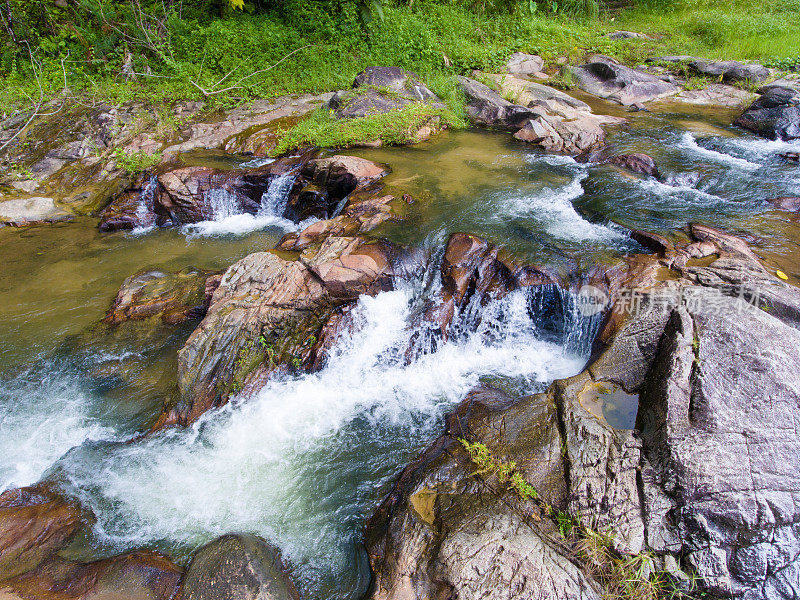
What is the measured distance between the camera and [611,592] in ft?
10.8

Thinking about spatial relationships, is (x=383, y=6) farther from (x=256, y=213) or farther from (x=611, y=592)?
(x=611, y=592)

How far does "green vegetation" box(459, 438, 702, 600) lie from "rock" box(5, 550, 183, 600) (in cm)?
309

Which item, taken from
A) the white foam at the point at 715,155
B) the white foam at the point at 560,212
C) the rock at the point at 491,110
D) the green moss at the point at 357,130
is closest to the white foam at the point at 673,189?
the white foam at the point at 560,212

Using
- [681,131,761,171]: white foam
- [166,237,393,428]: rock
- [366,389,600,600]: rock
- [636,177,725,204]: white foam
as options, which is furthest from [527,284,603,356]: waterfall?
[681,131,761,171]: white foam

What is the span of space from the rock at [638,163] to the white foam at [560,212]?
921 mm

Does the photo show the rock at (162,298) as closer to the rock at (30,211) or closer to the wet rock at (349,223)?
the wet rock at (349,223)

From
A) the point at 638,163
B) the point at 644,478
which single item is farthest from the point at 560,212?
the point at 644,478

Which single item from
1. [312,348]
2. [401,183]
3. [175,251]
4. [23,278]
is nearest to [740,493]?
[312,348]

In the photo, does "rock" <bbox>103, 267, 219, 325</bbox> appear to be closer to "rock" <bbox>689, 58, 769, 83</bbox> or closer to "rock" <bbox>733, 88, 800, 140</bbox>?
"rock" <bbox>733, 88, 800, 140</bbox>

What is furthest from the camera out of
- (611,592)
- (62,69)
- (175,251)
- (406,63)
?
(406,63)

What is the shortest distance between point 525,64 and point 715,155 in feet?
24.6

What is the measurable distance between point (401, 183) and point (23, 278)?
6.96 meters

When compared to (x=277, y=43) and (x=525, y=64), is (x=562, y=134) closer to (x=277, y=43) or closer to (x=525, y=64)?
(x=525, y=64)

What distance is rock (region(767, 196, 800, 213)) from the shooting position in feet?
23.0
